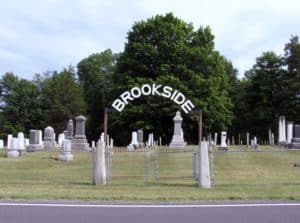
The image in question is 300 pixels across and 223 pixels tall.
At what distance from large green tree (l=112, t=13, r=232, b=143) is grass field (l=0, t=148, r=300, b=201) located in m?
37.9

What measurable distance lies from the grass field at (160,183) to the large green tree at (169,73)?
37884mm

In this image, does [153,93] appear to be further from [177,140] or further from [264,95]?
[264,95]

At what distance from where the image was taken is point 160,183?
17.3 metres

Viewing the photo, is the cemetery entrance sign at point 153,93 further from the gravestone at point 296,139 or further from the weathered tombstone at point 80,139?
the gravestone at point 296,139

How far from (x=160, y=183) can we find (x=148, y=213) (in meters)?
6.62

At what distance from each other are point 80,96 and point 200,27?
2576 centimetres

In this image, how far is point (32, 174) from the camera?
Result: 65.7 feet

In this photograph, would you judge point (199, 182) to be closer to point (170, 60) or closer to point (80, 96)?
point (170, 60)

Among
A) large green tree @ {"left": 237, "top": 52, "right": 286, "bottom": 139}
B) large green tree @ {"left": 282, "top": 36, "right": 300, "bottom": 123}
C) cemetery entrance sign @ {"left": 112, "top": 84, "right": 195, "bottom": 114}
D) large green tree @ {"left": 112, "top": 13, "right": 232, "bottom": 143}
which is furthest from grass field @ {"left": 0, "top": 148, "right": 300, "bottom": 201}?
large green tree @ {"left": 237, "top": 52, "right": 286, "bottom": 139}

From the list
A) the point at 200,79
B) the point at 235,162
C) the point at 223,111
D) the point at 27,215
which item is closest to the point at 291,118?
the point at 223,111

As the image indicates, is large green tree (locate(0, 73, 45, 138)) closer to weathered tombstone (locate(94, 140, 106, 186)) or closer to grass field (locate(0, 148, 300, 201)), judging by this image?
grass field (locate(0, 148, 300, 201))

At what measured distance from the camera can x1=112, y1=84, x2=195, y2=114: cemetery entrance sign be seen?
6044 centimetres

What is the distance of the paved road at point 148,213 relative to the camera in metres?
9.86

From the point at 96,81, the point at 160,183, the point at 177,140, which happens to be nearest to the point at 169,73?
the point at 177,140
